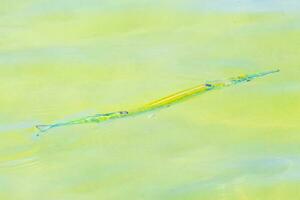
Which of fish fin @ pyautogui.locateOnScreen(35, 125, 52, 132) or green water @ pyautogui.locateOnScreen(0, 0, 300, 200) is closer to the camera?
green water @ pyautogui.locateOnScreen(0, 0, 300, 200)

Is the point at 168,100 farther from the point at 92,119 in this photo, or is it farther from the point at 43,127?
the point at 43,127

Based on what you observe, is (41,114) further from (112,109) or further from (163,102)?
(163,102)

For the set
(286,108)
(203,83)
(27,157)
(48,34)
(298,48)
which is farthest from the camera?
(48,34)

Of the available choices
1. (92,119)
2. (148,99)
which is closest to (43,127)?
(92,119)

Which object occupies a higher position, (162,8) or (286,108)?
(162,8)

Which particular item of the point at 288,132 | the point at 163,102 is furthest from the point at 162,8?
the point at 288,132

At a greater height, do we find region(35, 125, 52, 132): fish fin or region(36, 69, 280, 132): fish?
region(36, 69, 280, 132): fish
